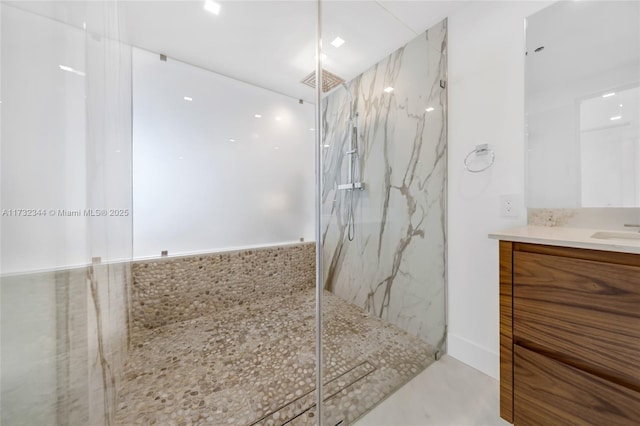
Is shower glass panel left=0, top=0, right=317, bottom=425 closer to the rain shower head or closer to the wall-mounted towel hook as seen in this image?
the rain shower head

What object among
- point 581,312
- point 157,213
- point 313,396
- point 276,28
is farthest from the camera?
point 157,213

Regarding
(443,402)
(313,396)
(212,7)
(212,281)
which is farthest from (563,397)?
(212,7)

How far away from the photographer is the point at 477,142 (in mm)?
1367

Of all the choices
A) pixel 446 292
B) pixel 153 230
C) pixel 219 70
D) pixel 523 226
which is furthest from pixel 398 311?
pixel 219 70

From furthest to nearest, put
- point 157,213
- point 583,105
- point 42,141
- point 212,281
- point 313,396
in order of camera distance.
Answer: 1. point 212,281
2. point 157,213
3. point 313,396
4. point 583,105
5. point 42,141

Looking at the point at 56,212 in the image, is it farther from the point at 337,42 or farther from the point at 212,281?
the point at 337,42

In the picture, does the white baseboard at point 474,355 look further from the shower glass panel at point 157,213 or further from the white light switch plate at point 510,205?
the shower glass panel at point 157,213

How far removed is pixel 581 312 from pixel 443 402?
2.72ft

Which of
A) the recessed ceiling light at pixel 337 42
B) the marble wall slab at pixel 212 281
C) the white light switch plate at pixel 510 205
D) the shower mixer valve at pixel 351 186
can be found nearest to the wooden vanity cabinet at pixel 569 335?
the white light switch plate at pixel 510 205

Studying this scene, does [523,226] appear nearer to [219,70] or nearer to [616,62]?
[616,62]

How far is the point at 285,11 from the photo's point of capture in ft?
4.87

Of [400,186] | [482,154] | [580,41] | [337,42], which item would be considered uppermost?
[337,42]

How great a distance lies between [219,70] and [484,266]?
2.60 metres

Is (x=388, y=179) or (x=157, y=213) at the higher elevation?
(x=388, y=179)
